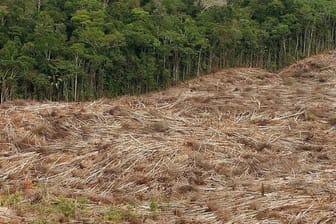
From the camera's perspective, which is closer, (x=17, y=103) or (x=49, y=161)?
(x=49, y=161)

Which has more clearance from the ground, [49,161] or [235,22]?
[235,22]

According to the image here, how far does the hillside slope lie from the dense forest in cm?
375

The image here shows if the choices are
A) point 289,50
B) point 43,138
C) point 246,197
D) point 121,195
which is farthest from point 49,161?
point 289,50

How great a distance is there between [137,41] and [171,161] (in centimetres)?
857

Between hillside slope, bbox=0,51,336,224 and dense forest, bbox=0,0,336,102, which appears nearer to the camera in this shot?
hillside slope, bbox=0,51,336,224

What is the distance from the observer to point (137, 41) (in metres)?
14.4

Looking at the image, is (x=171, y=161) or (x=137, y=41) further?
(x=137, y=41)

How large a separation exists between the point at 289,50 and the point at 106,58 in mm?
7678

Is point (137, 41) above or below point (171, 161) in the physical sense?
above

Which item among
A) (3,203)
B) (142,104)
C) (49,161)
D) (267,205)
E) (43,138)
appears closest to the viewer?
(3,203)

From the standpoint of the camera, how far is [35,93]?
42.6ft

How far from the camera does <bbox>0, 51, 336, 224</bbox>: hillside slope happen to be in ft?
15.6

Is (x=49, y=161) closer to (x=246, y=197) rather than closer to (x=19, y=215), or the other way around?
(x=19, y=215)

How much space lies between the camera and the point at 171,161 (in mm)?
6266
